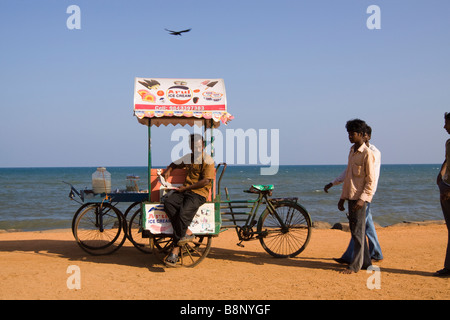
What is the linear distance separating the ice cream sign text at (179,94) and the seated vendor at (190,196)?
1.97 feet

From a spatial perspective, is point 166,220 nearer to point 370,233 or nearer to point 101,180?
point 101,180

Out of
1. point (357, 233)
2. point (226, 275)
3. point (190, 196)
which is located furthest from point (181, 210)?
point (357, 233)

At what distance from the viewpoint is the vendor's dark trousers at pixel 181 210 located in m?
6.30

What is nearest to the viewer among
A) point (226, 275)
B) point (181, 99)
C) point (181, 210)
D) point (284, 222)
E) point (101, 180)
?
point (226, 275)

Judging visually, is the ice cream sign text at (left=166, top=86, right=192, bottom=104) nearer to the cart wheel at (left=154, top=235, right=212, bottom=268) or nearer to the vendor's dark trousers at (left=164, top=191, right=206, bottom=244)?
the vendor's dark trousers at (left=164, top=191, right=206, bottom=244)

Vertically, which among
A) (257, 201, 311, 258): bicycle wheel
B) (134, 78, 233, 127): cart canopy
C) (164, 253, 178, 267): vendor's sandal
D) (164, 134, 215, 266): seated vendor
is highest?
(134, 78, 233, 127): cart canopy

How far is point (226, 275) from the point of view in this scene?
6102 millimetres

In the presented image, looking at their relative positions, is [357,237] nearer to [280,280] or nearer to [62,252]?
[280,280]

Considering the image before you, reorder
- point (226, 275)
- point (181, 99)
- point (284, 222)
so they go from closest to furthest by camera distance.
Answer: point (226, 275) → point (181, 99) → point (284, 222)

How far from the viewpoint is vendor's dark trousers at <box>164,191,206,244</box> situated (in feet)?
20.7

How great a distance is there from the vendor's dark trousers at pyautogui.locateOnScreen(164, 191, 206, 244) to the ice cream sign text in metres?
1.42

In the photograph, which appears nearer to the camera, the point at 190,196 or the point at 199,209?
the point at 190,196

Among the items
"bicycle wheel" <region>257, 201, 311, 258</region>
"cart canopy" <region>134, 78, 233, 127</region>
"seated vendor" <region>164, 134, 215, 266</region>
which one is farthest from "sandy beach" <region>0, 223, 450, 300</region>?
"cart canopy" <region>134, 78, 233, 127</region>

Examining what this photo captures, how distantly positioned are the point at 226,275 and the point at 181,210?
1119mm
